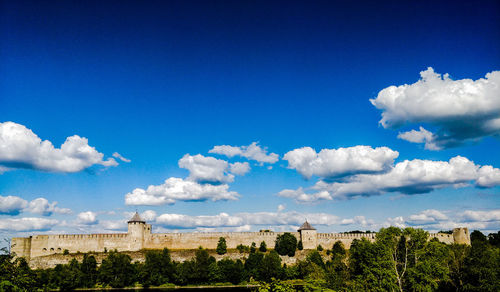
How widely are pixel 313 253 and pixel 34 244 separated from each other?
52850 mm

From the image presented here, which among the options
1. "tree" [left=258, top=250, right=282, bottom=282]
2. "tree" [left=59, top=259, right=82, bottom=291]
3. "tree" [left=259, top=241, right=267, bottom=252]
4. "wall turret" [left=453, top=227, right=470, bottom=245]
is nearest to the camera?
"tree" [left=59, top=259, right=82, bottom=291]

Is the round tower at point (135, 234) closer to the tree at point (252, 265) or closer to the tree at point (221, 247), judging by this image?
the tree at point (221, 247)

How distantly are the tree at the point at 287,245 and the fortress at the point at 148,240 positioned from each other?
13.8 ft

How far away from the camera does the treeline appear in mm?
31656

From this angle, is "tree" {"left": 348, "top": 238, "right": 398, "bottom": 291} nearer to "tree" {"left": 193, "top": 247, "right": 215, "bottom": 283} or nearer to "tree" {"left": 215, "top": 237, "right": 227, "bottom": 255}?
"tree" {"left": 193, "top": 247, "right": 215, "bottom": 283}

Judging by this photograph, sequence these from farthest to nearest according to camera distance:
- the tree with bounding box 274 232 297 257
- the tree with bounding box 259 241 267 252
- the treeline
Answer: the tree with bounding box 259 241 267 252 < the tree with bounding box 274 232 297 257 < the treeline

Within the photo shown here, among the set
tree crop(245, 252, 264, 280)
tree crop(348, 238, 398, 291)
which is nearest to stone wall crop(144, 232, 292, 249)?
tree crop(245, 252, 264, 280)

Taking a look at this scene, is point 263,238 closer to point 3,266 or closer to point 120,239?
point 120,239

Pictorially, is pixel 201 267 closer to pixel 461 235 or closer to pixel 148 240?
pixel 148 240

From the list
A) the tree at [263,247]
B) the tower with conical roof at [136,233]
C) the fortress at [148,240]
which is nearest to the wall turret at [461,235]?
the fortress at [148,240]

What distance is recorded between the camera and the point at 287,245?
227 feet

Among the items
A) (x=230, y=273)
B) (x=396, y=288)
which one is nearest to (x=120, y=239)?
(x=230, y=273)

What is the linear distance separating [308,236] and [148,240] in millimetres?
32980

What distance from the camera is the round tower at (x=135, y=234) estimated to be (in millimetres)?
71812
